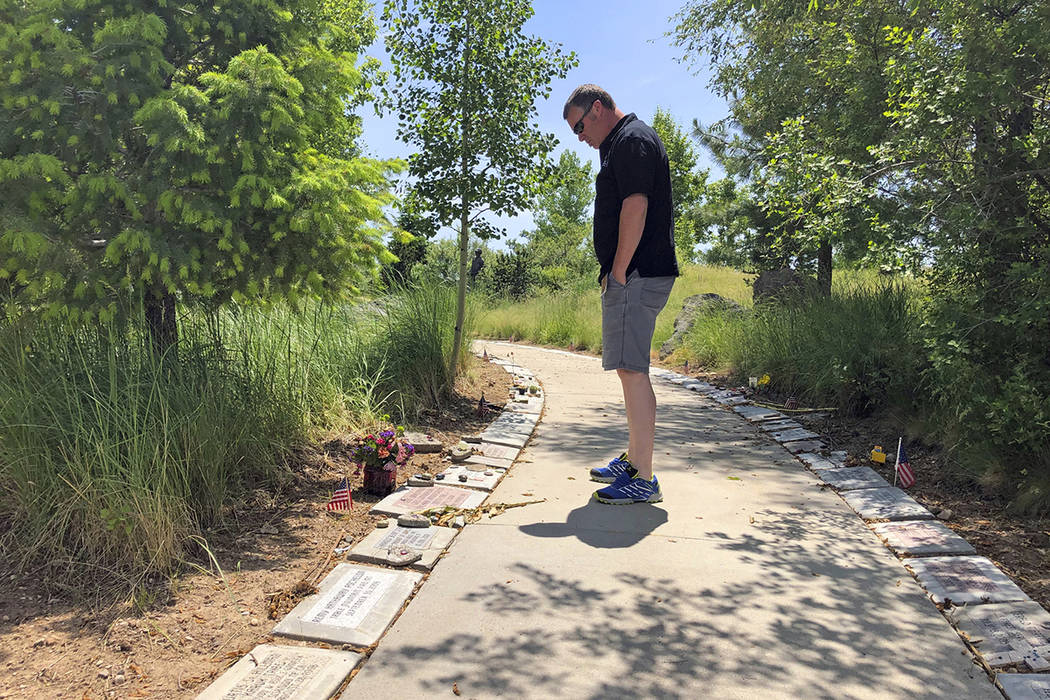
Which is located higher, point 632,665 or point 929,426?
point 929,426

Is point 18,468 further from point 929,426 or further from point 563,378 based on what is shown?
point 563,378

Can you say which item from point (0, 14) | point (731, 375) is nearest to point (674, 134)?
point (731, 375)

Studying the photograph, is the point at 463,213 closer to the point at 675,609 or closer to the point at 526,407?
the point at 526,407

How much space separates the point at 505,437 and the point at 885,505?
2.74 m

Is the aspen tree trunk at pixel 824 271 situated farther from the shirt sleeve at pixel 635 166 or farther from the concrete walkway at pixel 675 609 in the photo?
the shirt sleeve at pixel 635 166

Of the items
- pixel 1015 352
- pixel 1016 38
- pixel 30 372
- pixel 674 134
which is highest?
pixel 674 134

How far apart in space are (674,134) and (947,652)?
25702 mm

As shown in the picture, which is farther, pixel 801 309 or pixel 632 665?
pixel 801 309

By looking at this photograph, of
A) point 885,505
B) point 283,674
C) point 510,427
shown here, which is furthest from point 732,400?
point 283,674

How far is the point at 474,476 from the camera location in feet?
14.4

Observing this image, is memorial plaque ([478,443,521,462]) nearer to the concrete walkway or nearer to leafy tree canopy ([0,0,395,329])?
the concrete walkway

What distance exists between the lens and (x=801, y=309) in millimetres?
8383

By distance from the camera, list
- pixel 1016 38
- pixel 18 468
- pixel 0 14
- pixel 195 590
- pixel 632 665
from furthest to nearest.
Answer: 1. pixel 1016 38
2. pixel 0 14
3. pixel 18 468
4. pixel 195 590
5. pixel 632 665

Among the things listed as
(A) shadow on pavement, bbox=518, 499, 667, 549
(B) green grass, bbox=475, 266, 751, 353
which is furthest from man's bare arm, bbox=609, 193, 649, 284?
(B) green grass, bbox=475, 266, 751, 353
